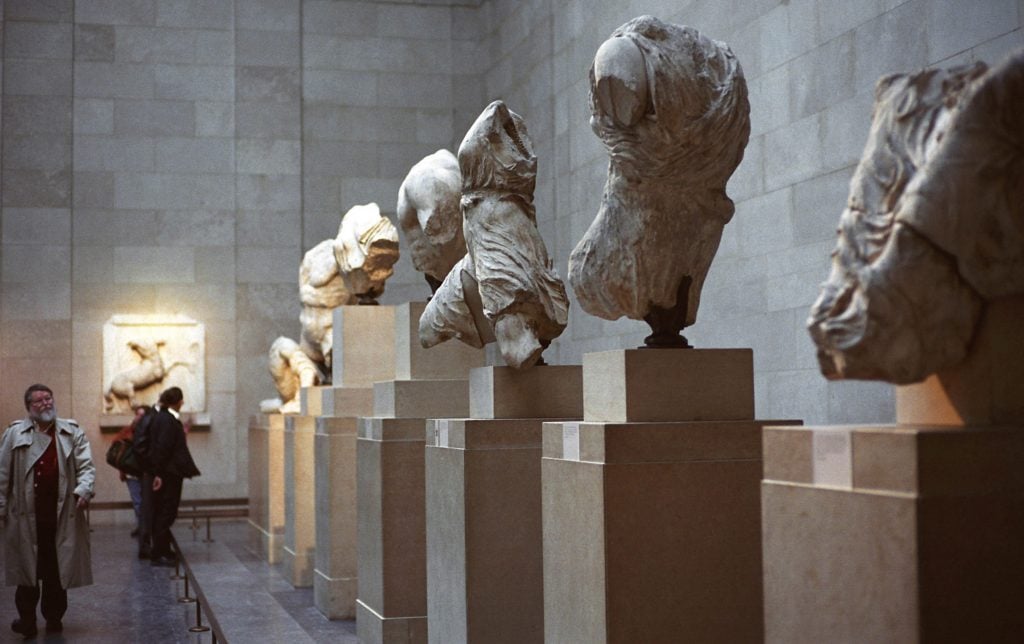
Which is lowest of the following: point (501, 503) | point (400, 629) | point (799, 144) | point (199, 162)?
point (400, 629)

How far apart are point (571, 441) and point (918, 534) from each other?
7.49ft

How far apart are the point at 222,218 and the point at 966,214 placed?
1749cm

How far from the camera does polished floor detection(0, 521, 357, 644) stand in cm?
1002

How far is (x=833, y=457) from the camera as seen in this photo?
3.81 metres

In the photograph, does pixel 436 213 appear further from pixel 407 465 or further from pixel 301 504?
pixel 301 504

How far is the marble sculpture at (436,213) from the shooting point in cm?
883

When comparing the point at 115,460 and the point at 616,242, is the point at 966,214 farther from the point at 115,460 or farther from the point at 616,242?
the point at 115,460

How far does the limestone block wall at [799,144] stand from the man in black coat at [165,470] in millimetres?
5226

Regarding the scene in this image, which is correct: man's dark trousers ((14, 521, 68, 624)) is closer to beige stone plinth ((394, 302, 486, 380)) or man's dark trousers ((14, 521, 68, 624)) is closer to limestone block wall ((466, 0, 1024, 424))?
beige stone plinth ((394, 302, 486, 380))

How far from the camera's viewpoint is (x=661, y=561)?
5.32 meters

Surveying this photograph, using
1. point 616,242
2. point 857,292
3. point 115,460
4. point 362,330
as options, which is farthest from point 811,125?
point 115,460

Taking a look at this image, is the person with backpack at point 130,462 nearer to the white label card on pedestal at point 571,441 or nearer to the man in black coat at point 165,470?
the man in black coat at point 165,470

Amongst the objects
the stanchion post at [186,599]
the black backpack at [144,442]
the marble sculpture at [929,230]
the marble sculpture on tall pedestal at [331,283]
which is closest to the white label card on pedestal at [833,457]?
the marble sculpture at [929,230]

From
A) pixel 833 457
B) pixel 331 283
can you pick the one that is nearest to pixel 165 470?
pixel 331 283
